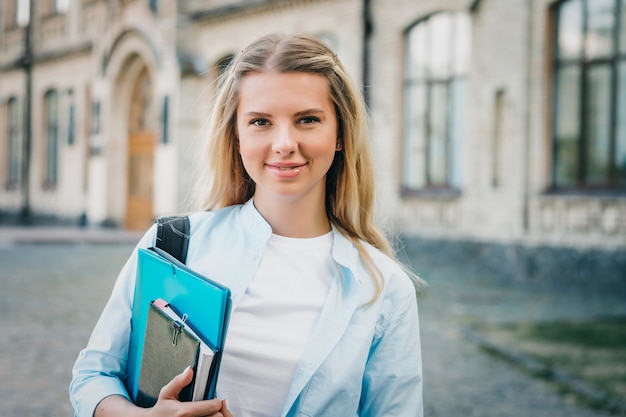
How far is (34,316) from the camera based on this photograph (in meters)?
8.25

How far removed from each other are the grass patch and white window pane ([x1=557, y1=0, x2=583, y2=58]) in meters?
5.09

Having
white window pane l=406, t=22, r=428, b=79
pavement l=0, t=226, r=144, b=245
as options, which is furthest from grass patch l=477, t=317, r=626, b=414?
pavement l=0, t=226, r=144, b=245

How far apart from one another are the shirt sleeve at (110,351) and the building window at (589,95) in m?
11.1

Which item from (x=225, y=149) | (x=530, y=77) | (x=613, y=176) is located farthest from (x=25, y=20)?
(x=225, y=149)

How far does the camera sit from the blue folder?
1.49 m

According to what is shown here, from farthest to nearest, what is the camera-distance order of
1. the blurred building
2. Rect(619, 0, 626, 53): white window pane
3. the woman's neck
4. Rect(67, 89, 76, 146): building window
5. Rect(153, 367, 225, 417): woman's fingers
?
Rect(67, 89, 76, 146): building window, the blurred building, Rect(619, 0, 626, 53): white window pane, the woman's neck, Rect(153, 367, 225, 417): woman's fingers

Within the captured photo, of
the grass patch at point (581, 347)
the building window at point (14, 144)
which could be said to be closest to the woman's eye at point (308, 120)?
the grass patch at point (581, 347)

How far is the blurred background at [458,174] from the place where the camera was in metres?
6.45

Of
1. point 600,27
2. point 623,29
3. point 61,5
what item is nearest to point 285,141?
point 623,29

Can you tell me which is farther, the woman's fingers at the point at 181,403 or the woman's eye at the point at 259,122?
the woman's eye at the point at 259,122

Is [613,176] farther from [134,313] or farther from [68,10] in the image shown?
[68,10]

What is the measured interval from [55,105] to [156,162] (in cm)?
770

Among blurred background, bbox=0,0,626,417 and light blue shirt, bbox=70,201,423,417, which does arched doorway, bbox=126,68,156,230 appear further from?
light blue shirt, bbox=70,201,423,417

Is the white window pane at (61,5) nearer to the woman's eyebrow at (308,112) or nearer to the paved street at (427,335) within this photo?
the paved street at (427,335)
